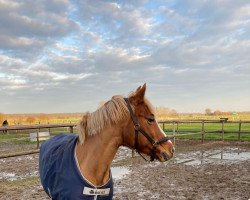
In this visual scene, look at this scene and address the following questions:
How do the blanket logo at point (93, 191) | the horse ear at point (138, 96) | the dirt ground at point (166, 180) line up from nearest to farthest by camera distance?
the blanket logo at point (93, 191), the horse ear at point (138, 96), the dirt ground at point (166, 180)

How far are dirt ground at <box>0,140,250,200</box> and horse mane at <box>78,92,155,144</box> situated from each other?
2927 millimetres

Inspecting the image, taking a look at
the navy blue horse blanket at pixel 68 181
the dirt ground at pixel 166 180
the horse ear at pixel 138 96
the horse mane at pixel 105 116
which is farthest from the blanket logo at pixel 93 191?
the dirt ground at pixel 166 180

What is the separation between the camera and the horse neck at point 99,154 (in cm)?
275

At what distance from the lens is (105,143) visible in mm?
2787

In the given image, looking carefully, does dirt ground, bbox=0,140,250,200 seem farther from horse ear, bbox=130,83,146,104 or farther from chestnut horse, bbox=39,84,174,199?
horse ear, bbox=130,83,146,104

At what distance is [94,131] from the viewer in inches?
111

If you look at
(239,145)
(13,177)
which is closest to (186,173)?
(13,177)

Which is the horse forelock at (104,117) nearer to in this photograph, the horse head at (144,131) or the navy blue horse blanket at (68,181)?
the horse head at (144,131)

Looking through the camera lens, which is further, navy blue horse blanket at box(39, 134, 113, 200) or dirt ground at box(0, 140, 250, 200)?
dirt ground at box(0, 140, 250, 200)

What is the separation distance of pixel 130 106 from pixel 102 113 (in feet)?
0.86

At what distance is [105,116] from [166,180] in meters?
4.62

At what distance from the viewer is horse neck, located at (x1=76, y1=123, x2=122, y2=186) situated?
9.02 ft

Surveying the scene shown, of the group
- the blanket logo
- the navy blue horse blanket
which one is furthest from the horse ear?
the blanket logo

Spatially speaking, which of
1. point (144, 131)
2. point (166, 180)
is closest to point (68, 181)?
point (144, 131)
